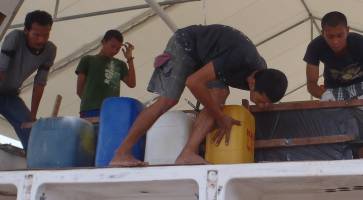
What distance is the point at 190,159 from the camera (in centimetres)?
280

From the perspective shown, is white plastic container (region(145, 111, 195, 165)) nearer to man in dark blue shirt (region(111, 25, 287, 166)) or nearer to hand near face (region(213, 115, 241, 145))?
man in dark blue shirt (region(111, 25, 287, 166))

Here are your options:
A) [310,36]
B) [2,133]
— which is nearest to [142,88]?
[2,133]

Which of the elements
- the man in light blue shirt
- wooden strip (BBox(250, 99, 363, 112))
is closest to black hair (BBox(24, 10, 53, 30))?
the man in light blue shirt

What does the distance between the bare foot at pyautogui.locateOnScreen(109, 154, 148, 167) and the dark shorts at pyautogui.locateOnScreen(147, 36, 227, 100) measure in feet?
1.41

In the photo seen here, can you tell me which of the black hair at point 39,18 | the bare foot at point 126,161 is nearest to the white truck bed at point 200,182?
the bare foot at point 126,161

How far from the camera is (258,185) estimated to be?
2.75m

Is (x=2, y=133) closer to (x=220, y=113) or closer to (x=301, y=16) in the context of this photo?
(x=301, y=16)

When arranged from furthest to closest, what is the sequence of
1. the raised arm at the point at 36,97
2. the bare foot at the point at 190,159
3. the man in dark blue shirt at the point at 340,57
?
the raised arm at the point at 36,97
the man in dark blue shirt at the point at 340,57
the bare foot at the point at 190,159

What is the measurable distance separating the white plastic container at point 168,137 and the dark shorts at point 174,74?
14 cm

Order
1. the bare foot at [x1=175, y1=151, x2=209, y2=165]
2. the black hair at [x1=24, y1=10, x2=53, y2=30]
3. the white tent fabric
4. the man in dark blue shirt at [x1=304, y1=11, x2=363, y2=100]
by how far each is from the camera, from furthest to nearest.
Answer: the white tent fabric, the black hair at [x1=24, y1=10, x2=53, y2=30], the man in dark blue shirt at [x1=304, y1=11, x2=363, y2=100], the bare foot at [x1=175, y1=151, x2=209, y2=165]

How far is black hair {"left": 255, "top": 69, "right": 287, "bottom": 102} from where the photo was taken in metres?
3.07

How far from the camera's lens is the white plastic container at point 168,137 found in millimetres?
3143

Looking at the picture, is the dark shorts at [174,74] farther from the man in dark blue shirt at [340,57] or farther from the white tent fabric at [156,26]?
the white tent fabric at [156,26]

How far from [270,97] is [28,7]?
155 inches
